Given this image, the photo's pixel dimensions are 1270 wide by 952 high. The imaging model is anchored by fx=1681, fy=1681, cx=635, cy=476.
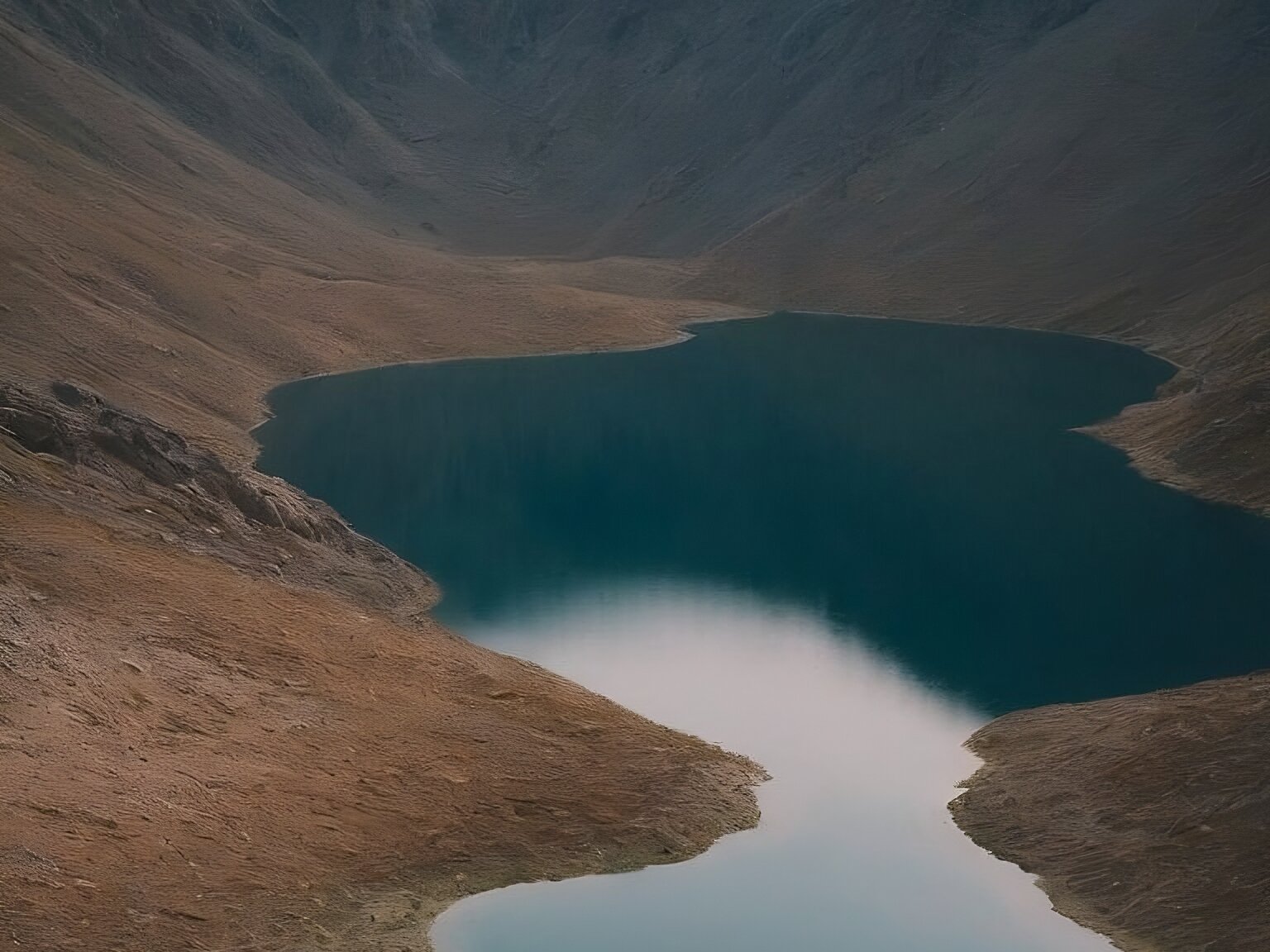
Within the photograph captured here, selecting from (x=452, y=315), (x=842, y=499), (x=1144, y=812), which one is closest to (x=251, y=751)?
(x=1144, y=812)

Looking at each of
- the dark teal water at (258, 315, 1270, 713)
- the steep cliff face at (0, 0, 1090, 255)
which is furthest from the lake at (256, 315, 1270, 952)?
the steep cliff face at (0, 0, 1090, 255)

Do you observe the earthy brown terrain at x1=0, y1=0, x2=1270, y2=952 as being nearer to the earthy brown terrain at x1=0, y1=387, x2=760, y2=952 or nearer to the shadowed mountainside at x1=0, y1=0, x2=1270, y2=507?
the earthy brown terrain at x1=0, y1=387, x2=760, y2=952

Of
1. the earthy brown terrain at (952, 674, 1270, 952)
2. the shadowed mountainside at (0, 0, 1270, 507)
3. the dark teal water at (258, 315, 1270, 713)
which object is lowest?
the earthy brown terrain at (952, 674, 1270, 952)

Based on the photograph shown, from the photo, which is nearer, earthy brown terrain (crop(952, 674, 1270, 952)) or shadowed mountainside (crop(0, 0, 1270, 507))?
earthy brown terrain (crop(952, 674, 1270, 952))

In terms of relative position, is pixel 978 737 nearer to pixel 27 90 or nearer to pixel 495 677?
pixel 495 677

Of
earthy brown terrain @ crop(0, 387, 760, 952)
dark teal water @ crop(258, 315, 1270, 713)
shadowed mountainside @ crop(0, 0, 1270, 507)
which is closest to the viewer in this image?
earthy brown terrain @ crop(0, 387, 760, 952)

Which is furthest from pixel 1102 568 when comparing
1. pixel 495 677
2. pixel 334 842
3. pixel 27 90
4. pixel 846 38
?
pixel 846 38
